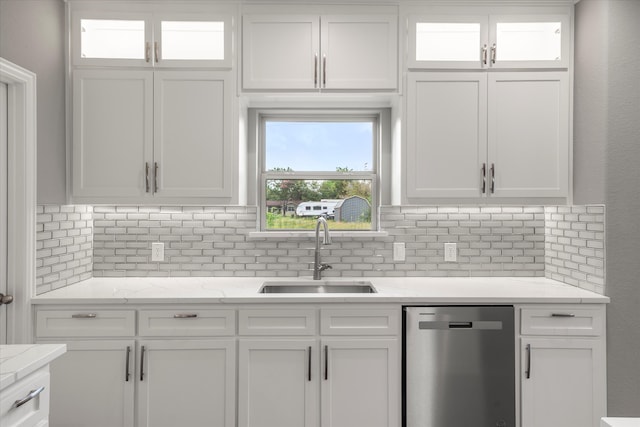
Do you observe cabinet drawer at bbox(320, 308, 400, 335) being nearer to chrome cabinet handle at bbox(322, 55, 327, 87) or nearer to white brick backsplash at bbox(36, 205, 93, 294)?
chrome cabinet handle at bbox(322, 55, 327, 87)

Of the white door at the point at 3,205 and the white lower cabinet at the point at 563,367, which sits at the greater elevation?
the white door at the point at 3,205

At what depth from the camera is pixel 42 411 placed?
1401 mm

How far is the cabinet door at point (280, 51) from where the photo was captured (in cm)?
265

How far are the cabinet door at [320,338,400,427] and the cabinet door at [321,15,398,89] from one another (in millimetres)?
1575

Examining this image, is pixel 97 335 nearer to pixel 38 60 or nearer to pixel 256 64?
pixel 38 60

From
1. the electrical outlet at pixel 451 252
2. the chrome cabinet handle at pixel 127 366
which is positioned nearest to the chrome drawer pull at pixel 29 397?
the chrome cabinet handle at pixel 127 366

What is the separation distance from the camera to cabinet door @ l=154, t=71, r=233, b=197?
2.63m

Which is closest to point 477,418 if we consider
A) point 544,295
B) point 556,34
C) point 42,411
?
point 544,295

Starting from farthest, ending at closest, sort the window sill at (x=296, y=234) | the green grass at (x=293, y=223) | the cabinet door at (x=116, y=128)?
the green grass at (x=293, y=223) → the window sill at (x=296, y=234) → the cabinet door at (x=116, y=128)

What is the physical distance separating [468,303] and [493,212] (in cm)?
Result: 96

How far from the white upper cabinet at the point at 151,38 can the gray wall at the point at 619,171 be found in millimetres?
2235

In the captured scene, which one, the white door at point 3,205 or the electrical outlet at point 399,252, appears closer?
the white door at point 3,205

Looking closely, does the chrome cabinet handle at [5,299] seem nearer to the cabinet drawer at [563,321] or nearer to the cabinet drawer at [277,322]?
the cabinet drawer at [277,322]

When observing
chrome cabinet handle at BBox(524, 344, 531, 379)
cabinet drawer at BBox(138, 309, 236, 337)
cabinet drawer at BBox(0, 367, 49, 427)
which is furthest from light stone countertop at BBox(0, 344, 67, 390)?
chrome cabinet handle at BBox(524, 344, 531, 379)
